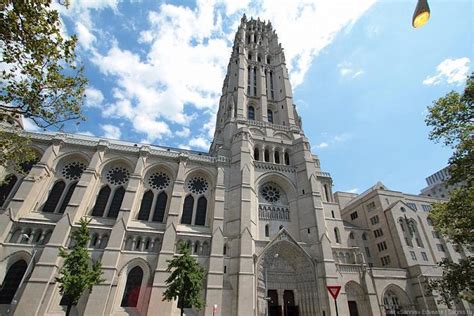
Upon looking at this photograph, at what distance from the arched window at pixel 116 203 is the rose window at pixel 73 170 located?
414 cm

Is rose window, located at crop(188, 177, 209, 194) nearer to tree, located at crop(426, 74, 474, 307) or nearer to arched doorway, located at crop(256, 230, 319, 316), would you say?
arched doorway, located at crop(256, 230, 319, 316)

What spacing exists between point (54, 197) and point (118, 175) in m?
5.81

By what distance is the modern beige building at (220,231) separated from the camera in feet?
61.6

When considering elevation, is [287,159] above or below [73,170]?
above

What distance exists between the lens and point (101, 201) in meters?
23.8

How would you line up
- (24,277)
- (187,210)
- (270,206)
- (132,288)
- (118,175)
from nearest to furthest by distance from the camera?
(24,277), (132,288), (187,210), (118,175), (270,206)

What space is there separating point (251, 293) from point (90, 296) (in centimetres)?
1222

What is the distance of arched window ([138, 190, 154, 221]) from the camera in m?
23.9

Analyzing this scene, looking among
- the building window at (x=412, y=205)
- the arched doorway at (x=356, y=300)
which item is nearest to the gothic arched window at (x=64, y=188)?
the arched doorway at (x=356, y=300)

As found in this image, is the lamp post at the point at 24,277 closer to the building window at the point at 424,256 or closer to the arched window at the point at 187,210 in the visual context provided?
Answer: the arched window at the point at 187,210

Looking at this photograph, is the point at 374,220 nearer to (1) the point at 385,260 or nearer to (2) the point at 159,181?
(1) the point at 385,260

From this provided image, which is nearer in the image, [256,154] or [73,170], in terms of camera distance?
[73,170]

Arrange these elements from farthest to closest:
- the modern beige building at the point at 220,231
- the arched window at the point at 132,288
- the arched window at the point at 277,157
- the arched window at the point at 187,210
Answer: the arched window at the point at 277,157
the arched window at the point at 187,210
the arched window at the point at 132,288
the modern beige building at the point at 220,231

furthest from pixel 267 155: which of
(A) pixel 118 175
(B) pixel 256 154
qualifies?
(A) pixel 118 175
